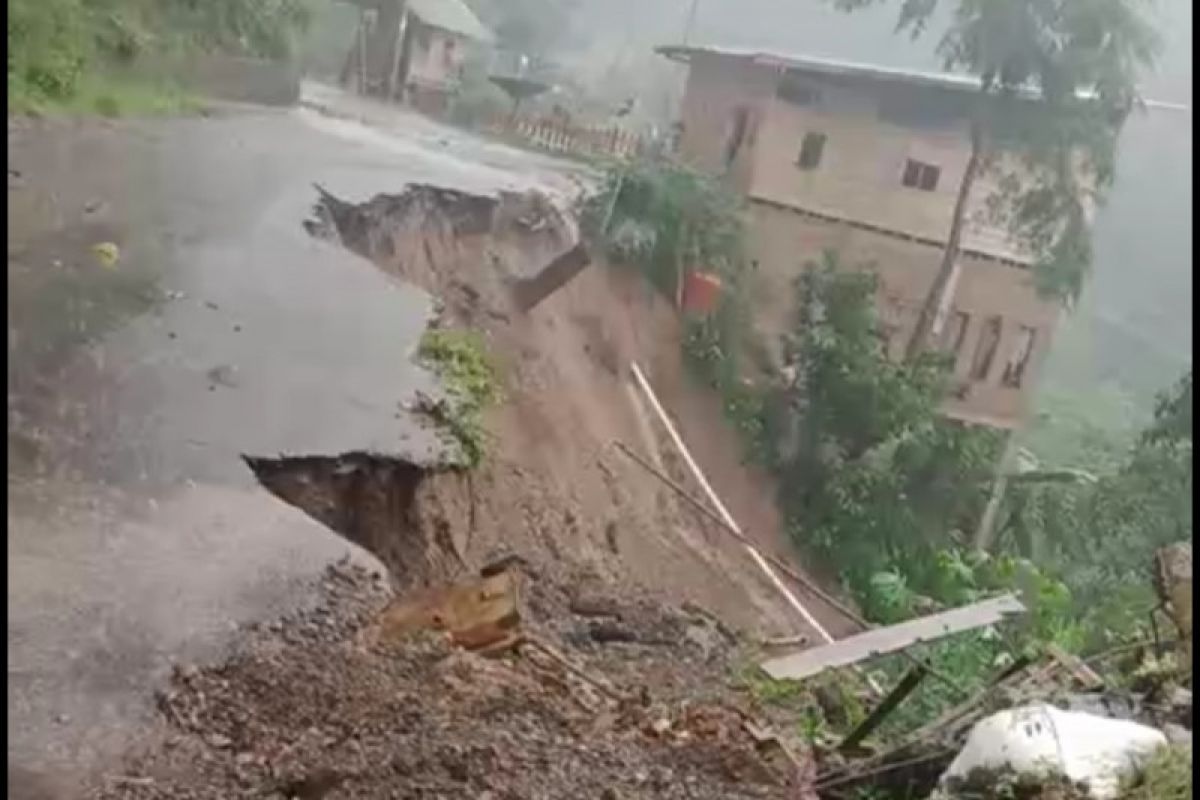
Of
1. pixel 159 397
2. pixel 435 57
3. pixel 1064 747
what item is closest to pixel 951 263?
pixel 435 57

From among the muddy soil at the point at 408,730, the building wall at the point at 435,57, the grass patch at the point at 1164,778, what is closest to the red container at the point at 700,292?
the building wall at the point at 435,57

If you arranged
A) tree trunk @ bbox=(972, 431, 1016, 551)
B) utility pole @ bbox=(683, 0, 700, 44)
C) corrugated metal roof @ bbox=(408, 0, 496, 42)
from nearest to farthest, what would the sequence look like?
tree trunk @ bbox=(972, 431, 1016, 551) → utility pole @ bbox=(683, 0, 700, 44) → corrugated metal roof @ bbox=(408, 0, 496, 42)

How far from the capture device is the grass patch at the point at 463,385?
4125mm

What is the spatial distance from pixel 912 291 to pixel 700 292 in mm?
1265

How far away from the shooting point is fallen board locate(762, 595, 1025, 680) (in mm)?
3748

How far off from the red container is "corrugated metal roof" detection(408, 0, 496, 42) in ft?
14.6

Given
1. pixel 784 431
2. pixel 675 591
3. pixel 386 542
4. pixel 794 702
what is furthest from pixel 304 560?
pixel 784 431

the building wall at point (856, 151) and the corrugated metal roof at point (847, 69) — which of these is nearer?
the corrugated metal roof at point (847, 69)

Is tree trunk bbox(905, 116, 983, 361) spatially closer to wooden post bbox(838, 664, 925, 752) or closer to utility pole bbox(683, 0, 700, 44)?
utility pole bbox(683, 0, 700, 44)

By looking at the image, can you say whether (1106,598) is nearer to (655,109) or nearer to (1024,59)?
(1024,59)

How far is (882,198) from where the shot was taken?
877 centimetres

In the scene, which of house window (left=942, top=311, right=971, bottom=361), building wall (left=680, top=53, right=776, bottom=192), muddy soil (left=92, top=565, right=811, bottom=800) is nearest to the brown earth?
muddy soil (left=92, top=565, right=811, bottom=800)

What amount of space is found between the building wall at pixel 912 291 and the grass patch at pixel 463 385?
3.03m

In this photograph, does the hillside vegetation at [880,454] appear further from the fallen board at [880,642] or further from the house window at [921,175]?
the fallen board at [880,642]
